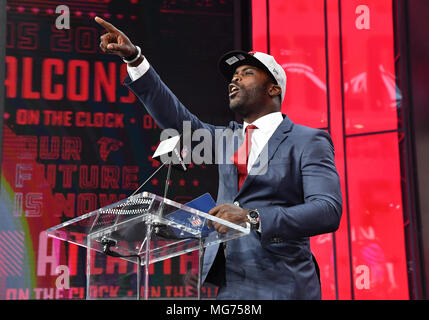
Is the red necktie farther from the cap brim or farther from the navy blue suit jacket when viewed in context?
the cap brim

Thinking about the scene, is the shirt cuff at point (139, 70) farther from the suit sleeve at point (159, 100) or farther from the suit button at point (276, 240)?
the suit button at point (276, 240)

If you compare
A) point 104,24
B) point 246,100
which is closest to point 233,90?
point 246,100

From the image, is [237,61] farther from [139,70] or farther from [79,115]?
[79,115]

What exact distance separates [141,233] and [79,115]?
10.4 feet

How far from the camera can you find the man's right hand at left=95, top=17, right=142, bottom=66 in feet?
6.83

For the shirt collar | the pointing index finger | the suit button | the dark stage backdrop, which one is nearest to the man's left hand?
the suit button

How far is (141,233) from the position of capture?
1.86 meters

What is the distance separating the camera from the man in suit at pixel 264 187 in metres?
1.95

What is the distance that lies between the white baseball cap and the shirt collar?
14cm

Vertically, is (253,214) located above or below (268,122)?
below

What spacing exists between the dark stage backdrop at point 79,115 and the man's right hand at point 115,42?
2.64 m

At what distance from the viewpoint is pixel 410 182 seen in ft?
14.0

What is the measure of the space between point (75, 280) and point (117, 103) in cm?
141

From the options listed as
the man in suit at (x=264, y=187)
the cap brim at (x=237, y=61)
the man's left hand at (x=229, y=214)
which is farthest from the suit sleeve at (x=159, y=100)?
the man's left hand at (x=229, y=214)
